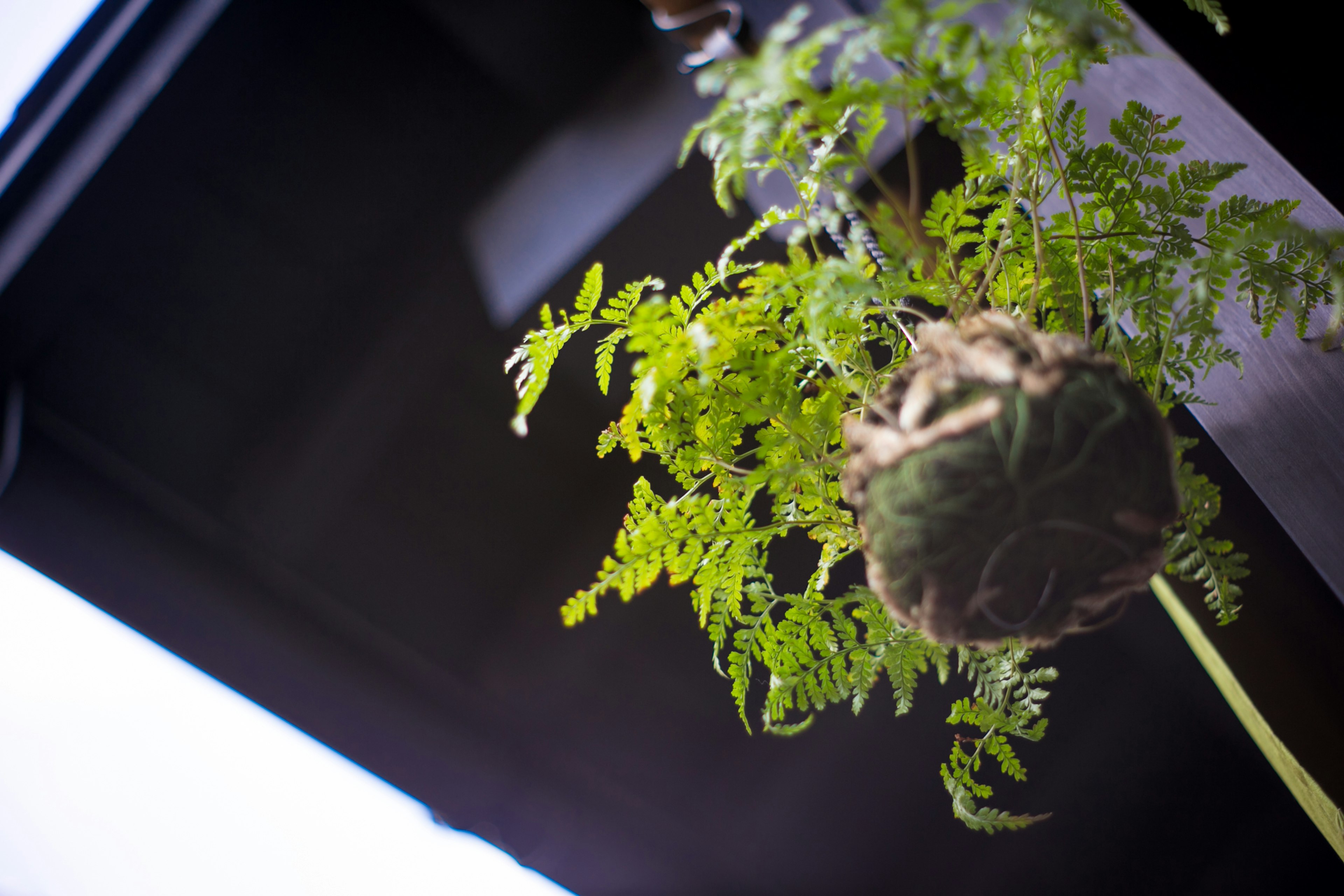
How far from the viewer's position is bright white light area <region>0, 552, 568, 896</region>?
1.57 metres

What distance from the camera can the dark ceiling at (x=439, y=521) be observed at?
1.57 m

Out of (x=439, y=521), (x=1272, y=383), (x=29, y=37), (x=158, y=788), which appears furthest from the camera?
(x=439, y=521)

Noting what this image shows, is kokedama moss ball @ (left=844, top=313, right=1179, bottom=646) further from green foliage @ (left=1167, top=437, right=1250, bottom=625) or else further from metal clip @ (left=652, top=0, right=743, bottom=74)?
metal clip @ (left=652, top=0, right=743, bottom=74)

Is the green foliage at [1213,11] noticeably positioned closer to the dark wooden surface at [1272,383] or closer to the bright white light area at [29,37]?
the dark wooden surface at [1272,383]

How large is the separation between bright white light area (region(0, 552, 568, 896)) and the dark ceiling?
0.12m

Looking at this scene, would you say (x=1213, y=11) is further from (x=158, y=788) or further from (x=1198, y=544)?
(x=158, y=788)

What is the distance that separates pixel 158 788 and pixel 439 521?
95 centimetres

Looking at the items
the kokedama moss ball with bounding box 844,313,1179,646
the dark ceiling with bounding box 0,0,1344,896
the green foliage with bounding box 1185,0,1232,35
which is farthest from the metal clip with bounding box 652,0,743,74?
the kokedama moss ball with bounding box 844,313,1179,646

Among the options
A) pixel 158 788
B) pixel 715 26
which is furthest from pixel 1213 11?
pixel 158 788

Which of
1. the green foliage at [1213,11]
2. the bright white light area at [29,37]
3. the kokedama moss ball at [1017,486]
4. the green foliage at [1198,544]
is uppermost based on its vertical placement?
the bright white light area at [29,37]

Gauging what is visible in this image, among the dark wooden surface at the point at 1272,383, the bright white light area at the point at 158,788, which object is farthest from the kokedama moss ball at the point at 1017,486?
the bright white light area at the point at 158,788

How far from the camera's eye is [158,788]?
1697mm

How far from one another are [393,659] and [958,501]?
5.56ft

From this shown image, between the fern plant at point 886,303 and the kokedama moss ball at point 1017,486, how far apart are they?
0.09 meters
